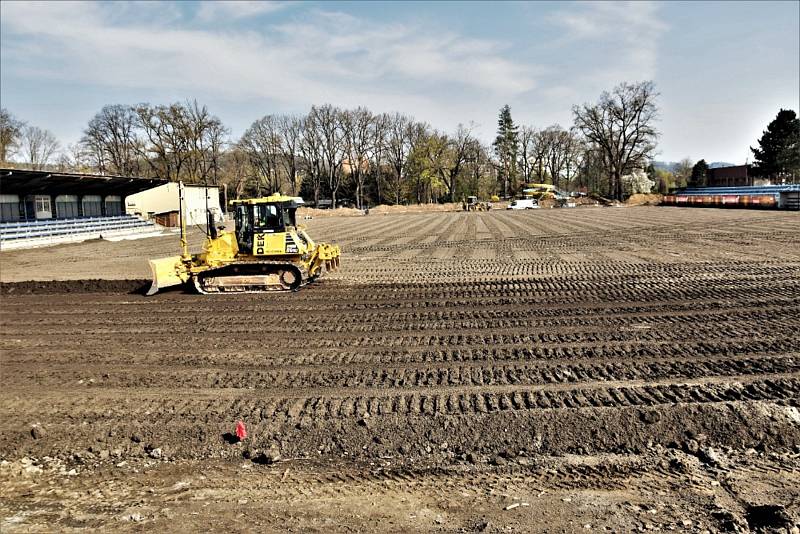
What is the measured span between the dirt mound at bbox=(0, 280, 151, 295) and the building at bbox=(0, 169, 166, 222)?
52.0 ft

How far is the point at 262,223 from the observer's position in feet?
51.3

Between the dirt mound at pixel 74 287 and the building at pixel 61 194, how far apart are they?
1586 cm

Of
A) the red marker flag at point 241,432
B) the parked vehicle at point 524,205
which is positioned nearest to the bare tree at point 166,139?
the parked vehicle at point 524,205

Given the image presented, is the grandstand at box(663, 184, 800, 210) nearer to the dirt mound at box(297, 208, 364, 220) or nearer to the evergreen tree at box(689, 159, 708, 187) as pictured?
the evergreen tree at box(689, 159, 708, 187)

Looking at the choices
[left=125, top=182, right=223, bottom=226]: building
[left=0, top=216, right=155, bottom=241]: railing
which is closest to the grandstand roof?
[left=0, top=216, right=155, bottom=241]: railing

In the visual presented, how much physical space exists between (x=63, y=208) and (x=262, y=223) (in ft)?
98.1

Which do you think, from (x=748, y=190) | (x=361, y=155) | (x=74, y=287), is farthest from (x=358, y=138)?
(x=74, y=287)

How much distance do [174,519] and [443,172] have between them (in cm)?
8658

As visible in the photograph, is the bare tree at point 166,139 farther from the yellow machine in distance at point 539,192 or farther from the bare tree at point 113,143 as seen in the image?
the yellow machine in distance at point 539,192

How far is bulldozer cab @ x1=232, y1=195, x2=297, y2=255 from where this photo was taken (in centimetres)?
1553

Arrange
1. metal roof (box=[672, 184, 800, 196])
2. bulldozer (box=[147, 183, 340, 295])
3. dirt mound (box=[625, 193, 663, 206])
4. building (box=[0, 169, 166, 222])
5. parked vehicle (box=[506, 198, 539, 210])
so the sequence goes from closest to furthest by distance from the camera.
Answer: bulldozer (box=[147, 183, 340, 295]) → building (box=[0, 169, 166, 222]) → metal roof (box=[672, 184, 800, 196]) → parked vehicle (box=[506, 198, 539, 210]) → dirt mound (box=[625, 193, 663, 206])

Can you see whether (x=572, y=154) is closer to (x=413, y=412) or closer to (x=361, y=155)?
(x=361, y=155)

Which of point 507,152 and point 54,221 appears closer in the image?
point 54,221

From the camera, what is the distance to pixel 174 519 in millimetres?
4980
